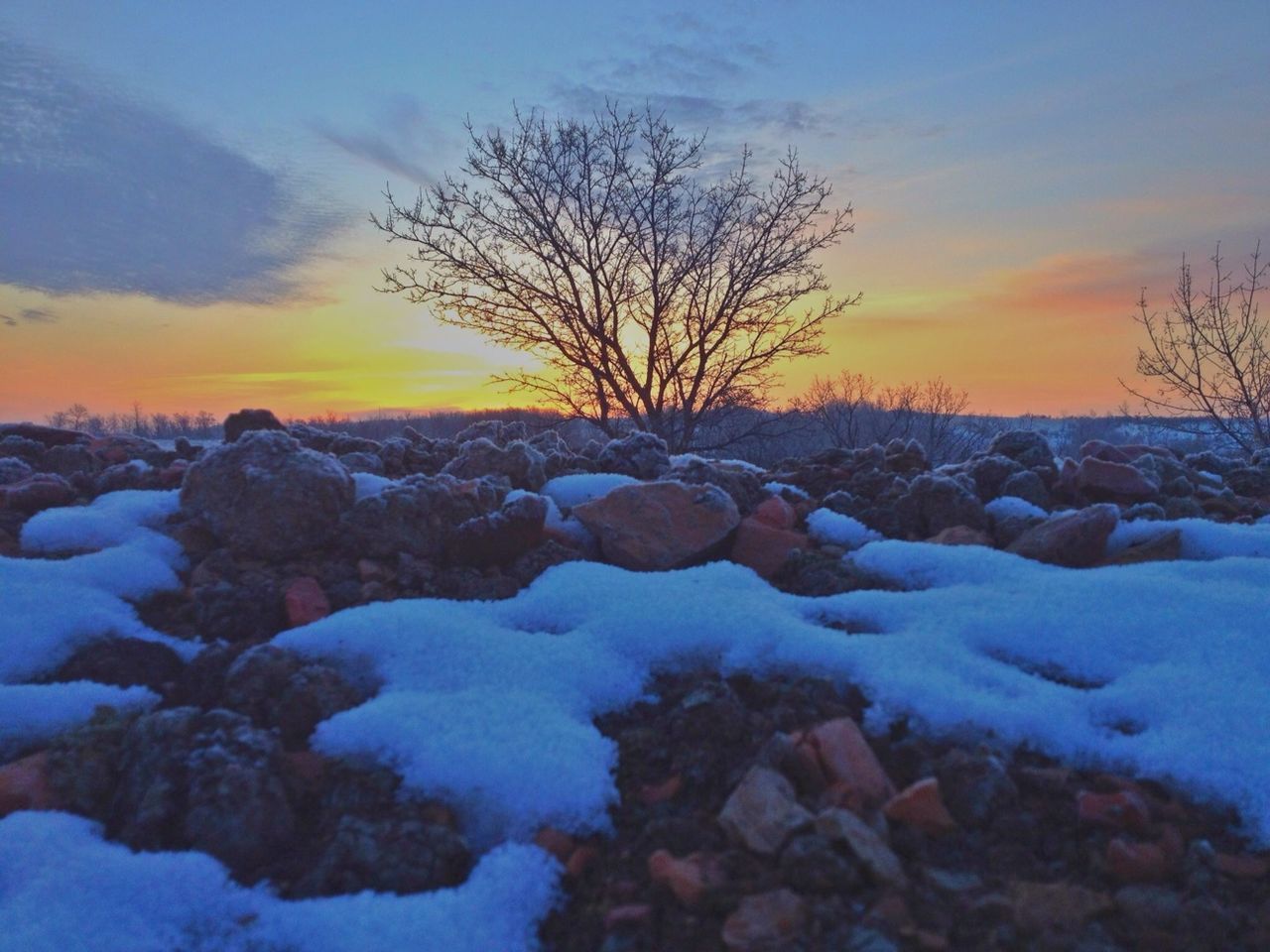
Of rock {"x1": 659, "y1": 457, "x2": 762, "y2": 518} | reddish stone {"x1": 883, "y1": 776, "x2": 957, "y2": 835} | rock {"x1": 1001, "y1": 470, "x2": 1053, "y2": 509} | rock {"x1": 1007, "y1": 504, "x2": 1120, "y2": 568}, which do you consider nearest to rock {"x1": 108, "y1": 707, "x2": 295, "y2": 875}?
reddish stone {"x1": 883, "y1": 776, "x2": 957, "y2": 835}

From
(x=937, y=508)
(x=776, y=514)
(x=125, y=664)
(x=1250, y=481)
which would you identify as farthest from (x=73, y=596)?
(x=1250, y=481)

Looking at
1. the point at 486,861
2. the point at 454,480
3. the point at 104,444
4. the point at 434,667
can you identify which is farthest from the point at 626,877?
the point at 104,444

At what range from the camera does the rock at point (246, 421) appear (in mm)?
4445

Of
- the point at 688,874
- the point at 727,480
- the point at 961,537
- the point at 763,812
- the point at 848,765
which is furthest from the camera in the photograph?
the point at 727,480

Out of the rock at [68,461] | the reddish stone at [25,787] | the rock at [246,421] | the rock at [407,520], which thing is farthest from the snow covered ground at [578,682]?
the rock at [68,461]

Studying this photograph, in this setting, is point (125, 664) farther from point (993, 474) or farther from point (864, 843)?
point (993, 474)

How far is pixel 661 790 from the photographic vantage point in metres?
1.65

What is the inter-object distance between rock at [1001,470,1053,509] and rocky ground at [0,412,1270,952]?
2.25 feet

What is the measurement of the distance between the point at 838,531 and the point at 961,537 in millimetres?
449

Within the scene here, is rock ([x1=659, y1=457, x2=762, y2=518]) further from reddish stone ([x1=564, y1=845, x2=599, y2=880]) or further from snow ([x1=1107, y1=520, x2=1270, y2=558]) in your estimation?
reddish stone ([x1=564, y1=845, x2=599, y2=880])

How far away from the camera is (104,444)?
4879mm

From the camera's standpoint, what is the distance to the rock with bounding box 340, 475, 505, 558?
292 centimetres

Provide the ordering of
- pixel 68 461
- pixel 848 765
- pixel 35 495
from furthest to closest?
pixel 68 461
pixel 35 495
pixel 848 765

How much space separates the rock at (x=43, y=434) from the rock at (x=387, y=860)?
426 centimetres
